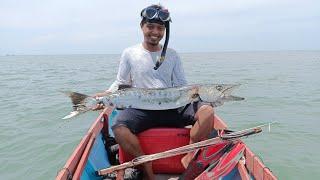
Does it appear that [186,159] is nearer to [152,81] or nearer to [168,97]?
[168,97]

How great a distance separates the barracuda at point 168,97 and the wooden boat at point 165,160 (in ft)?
1.49

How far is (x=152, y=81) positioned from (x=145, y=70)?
0.54 ft

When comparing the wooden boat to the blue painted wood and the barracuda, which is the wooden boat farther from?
the barracuda

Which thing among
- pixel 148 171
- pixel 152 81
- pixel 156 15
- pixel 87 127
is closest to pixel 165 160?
pixel 148 171

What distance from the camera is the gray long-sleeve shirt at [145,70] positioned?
4961mm

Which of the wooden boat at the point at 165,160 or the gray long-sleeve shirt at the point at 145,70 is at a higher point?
the gray long-sleeve shirt at the point at 145,70

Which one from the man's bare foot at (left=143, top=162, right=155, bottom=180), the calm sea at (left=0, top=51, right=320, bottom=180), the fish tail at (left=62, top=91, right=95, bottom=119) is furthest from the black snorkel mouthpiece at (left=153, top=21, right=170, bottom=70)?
the calm sea at (left=0, top=51, right=320, bottom=180)

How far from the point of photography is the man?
15.1 ft

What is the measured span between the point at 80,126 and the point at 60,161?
2.88 metres

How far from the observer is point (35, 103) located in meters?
16.5

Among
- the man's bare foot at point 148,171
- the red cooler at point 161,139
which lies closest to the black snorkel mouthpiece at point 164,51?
the red cooler at point 161,139

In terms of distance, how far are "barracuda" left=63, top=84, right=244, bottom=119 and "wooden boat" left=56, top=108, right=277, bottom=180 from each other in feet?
1.49

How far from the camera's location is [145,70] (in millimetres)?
4953

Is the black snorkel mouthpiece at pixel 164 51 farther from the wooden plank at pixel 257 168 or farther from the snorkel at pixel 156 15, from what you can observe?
the wooden plank at pixel 257 168
